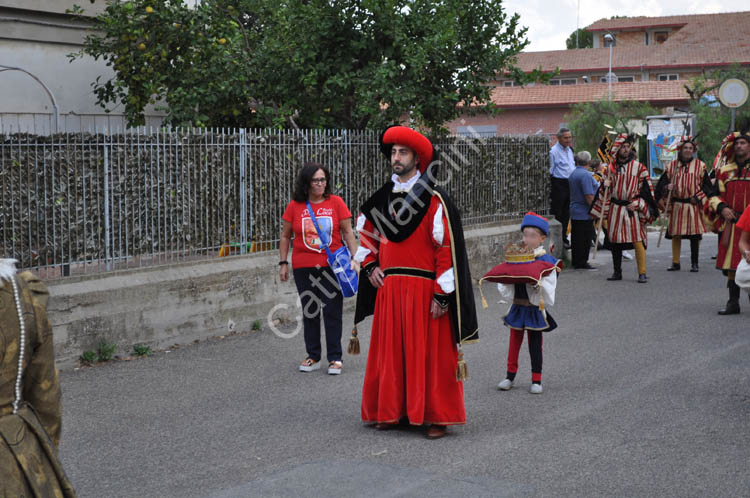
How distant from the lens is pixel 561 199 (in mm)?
17266

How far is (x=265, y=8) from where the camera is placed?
17.2m

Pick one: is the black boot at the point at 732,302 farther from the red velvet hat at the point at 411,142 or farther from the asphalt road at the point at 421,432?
the red velvet hat at the point at 411,142

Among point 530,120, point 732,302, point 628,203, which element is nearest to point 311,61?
point 628,203

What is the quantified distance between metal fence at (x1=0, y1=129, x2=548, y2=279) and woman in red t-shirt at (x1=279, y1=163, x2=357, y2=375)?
6.00 feet

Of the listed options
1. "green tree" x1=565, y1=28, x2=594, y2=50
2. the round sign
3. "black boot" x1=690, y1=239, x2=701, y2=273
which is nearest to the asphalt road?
"black boot" x1=690, y1=239, x2=701, y2=273

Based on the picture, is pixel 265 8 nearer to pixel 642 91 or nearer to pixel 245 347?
pixel 245 347

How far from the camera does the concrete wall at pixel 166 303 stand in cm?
866

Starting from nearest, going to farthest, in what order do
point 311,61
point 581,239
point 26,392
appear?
point 26,392 < point 311,61 < point 581,239

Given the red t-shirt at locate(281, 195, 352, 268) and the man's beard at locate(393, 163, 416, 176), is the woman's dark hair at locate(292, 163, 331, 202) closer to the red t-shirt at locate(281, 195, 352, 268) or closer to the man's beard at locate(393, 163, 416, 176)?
the red t-shirt at locate(281, 195, 352, 268)

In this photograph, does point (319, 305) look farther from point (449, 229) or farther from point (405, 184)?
point (449, 229)

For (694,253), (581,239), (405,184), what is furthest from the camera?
(581,239)

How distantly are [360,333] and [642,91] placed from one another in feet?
157

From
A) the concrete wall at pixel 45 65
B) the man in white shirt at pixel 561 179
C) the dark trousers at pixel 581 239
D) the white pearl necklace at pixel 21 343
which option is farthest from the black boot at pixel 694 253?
the white pearl necklace at pixel 21 343

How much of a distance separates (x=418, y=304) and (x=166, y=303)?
12.6 ft
